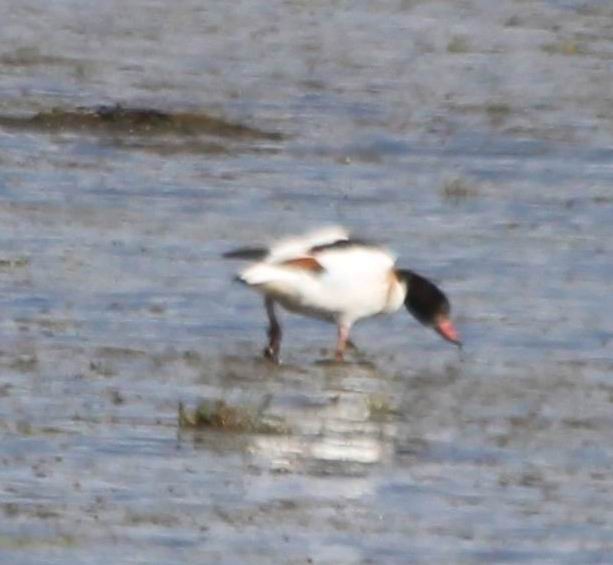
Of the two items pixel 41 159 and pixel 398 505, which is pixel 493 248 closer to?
pixel 41 159

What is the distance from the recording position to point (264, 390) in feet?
39.1

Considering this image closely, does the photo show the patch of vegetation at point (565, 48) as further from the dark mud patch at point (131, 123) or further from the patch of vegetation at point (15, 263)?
the patch of vegetation at point (15, 263)

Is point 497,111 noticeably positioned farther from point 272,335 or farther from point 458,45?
point 272,335

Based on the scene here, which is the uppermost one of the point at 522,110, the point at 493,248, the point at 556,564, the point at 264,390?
the point at 522,110

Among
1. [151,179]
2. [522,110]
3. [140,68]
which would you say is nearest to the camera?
[151,179]

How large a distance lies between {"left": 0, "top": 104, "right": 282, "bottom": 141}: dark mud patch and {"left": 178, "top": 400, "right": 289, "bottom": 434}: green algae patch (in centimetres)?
922

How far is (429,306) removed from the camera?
13.0 m

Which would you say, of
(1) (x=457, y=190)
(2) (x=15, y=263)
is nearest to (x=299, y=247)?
(2) (x=15, y=263)

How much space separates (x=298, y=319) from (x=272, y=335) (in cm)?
146

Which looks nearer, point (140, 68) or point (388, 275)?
point (388, 275)

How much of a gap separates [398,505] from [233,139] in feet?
34.7

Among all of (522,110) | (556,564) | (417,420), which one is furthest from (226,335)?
Answer: (522,110)

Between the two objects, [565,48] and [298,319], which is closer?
[298,319]

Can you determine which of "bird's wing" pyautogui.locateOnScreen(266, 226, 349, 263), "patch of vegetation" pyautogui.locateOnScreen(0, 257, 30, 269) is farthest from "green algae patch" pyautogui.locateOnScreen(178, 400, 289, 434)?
"patch of vegetation" pyautogui.locateOnScreen(0, 257, 30, 269)
